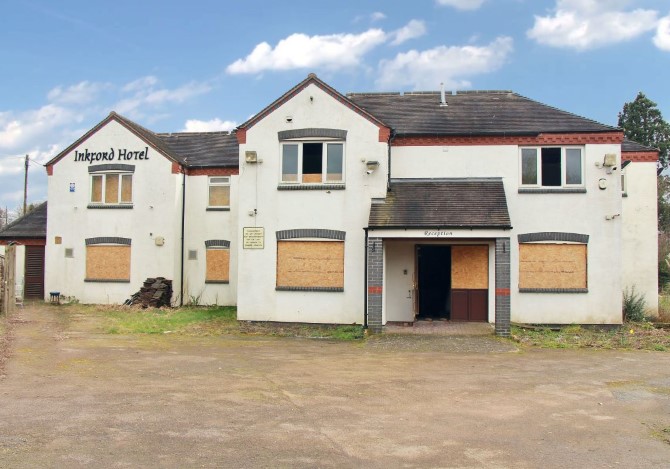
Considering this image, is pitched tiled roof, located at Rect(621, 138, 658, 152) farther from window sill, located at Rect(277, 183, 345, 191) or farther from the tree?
the tree

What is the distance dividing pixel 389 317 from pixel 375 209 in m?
3.57

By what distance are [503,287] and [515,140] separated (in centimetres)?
498

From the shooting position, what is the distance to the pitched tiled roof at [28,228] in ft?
84.2

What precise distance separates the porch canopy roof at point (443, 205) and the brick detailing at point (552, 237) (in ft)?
5.15

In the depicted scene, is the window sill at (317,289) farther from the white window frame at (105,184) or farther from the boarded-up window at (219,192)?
the white window frame at (105,184)

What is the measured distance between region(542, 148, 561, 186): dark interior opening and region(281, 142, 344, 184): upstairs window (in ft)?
20.8

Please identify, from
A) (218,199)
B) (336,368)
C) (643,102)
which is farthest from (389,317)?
(643,102)

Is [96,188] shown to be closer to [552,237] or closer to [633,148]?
[552,237]

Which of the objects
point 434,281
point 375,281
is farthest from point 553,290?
point 375,281

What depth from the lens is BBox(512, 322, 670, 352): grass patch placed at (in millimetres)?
15328

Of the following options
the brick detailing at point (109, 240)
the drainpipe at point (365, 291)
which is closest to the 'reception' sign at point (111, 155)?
the brick detailing at point (109, 240)

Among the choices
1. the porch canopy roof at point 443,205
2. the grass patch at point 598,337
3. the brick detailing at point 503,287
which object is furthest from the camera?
the porch canopy roof at point 443,205

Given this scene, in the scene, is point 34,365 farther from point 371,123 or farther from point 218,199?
point 218,199

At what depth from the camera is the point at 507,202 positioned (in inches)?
726
